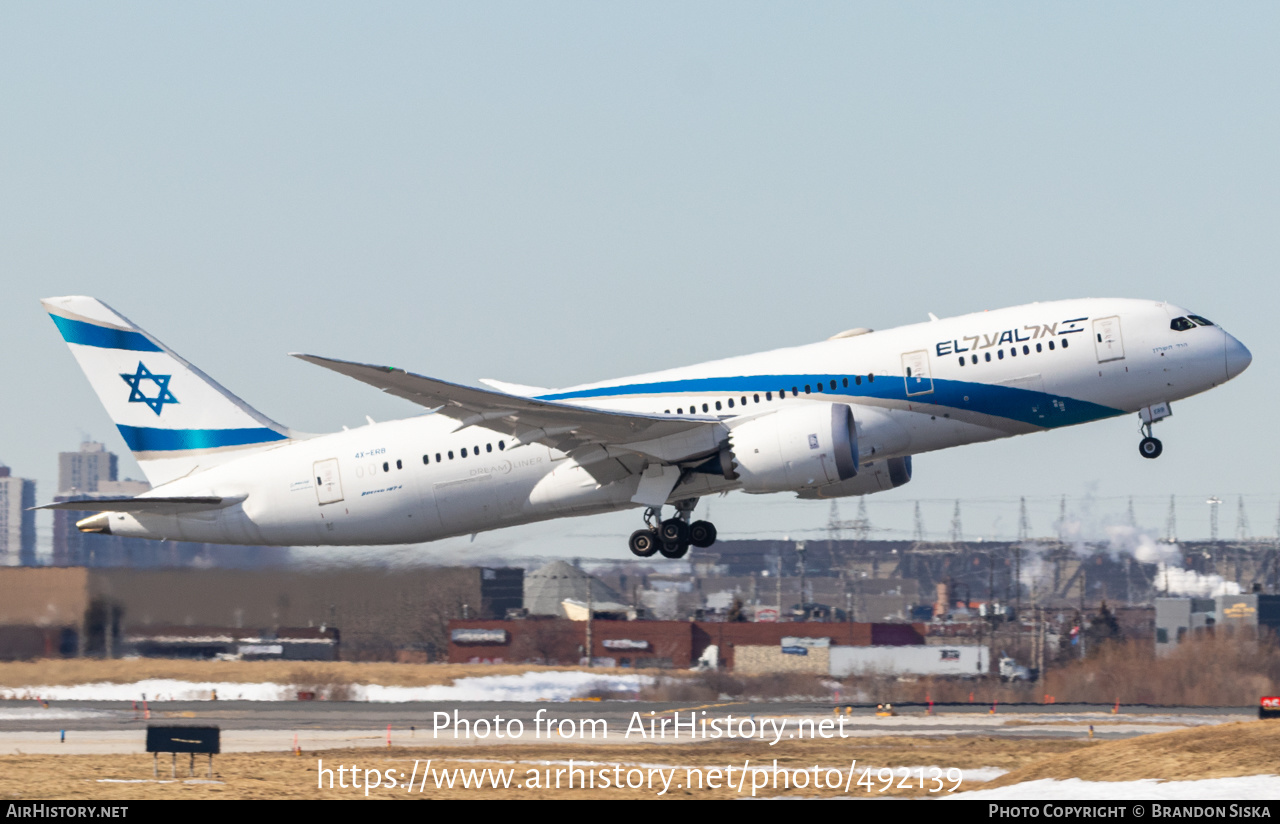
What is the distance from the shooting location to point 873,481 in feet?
123

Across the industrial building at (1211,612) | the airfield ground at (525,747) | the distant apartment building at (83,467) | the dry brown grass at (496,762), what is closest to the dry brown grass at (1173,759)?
the airfield ground at (525,747)

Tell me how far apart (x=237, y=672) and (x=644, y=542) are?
15.3 meters

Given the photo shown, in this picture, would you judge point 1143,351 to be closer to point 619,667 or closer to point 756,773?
point 756,773

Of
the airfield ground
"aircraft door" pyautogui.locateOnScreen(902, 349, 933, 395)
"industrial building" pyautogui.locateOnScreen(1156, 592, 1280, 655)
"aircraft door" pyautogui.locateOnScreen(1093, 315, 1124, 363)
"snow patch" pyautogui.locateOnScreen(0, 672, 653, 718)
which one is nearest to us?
the airfield ground

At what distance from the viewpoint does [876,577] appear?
126 m

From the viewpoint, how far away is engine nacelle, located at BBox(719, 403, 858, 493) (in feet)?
110

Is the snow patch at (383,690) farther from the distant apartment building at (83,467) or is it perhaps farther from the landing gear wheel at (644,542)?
the distant apartment building at (83,467)

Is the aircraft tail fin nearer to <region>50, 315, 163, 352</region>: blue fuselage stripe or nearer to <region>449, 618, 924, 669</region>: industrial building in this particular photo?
<region>50, 315, 163, 352</region>: blue fuselage stripe

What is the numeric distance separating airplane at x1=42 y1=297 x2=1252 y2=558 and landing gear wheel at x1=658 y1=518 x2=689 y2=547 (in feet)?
0.15

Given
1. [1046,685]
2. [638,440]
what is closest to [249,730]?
[638,440]

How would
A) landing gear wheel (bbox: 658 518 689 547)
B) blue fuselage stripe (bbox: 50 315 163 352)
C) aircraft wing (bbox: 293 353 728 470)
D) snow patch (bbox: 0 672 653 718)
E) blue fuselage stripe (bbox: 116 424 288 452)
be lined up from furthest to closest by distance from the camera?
snow patch (bbox: 0 672 653 718) → blue fuselage stripe (bbox: 50 315 163 352) → blue fuselage stripe (bbox: 116 424 288 452) → landing gear wheel (bbox: 658 518 689 547) → aircraft wing (bbox: 293 353 728 470)

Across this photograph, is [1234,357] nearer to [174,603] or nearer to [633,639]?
[174,603]

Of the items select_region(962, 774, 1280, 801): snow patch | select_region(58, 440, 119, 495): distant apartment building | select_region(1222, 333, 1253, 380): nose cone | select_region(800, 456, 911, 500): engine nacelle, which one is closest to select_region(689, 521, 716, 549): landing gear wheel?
select_region(800, 456, 911, 500): engine nacelle

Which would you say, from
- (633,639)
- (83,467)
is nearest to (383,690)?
(633,639)
